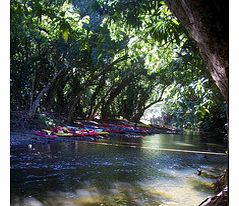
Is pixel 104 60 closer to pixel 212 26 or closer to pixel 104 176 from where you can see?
pixel 104 176

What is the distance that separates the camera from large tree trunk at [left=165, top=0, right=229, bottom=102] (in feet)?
3.46

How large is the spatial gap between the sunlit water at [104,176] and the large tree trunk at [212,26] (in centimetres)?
215

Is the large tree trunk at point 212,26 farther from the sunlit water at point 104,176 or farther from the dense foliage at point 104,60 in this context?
the sunlit water at point 104,176

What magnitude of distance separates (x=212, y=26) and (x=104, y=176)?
327cm

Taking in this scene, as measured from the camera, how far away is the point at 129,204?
2.93 metres

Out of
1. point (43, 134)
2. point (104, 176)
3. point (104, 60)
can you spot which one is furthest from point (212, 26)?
point (104, 60)

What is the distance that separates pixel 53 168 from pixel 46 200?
144 cm

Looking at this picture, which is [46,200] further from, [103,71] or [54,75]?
[103,71]

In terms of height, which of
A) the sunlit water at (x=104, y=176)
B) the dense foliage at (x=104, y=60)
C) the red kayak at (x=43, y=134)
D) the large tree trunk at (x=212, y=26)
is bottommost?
the sunlit water at (x=104, y=176)

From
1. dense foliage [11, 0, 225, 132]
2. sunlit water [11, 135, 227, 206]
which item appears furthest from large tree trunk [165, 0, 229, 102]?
sunlit water [11, 135, 227, 206]

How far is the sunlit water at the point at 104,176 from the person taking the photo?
3090 millimetres

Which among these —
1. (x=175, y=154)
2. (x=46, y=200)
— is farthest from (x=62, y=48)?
(x=46, y=200)

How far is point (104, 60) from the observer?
919 cm

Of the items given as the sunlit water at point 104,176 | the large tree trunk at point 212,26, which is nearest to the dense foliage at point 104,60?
the sunlit water at point 104,176
